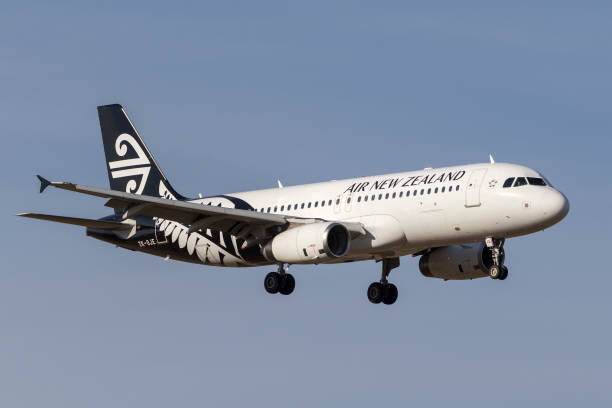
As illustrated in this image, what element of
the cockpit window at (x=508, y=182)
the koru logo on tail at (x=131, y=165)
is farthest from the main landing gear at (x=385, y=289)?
the koru logo on tail at (x=131, y=165)

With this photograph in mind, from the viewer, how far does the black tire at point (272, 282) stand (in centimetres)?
6378

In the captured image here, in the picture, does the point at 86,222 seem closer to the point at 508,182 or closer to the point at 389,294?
the point at 389,294

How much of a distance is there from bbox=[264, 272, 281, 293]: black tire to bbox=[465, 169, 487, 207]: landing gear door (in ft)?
33.2

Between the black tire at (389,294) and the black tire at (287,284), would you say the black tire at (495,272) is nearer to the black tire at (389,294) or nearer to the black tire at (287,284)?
the black tire at (389,294)

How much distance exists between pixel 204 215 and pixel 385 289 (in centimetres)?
966

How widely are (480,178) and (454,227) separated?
2.35 m

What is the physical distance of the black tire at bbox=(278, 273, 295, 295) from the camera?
210ft

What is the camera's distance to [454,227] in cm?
5909

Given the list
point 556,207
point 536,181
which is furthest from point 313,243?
point 556,207

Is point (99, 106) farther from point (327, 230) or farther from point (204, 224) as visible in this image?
point (327, 230)

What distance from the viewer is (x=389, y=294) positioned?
6631 centimetres

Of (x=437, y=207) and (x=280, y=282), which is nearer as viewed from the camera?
(x=437, y=207)

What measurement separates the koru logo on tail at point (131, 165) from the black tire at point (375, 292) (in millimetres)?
13389

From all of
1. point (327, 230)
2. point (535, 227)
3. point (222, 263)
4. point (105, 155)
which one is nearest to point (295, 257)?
point (327, 230)
